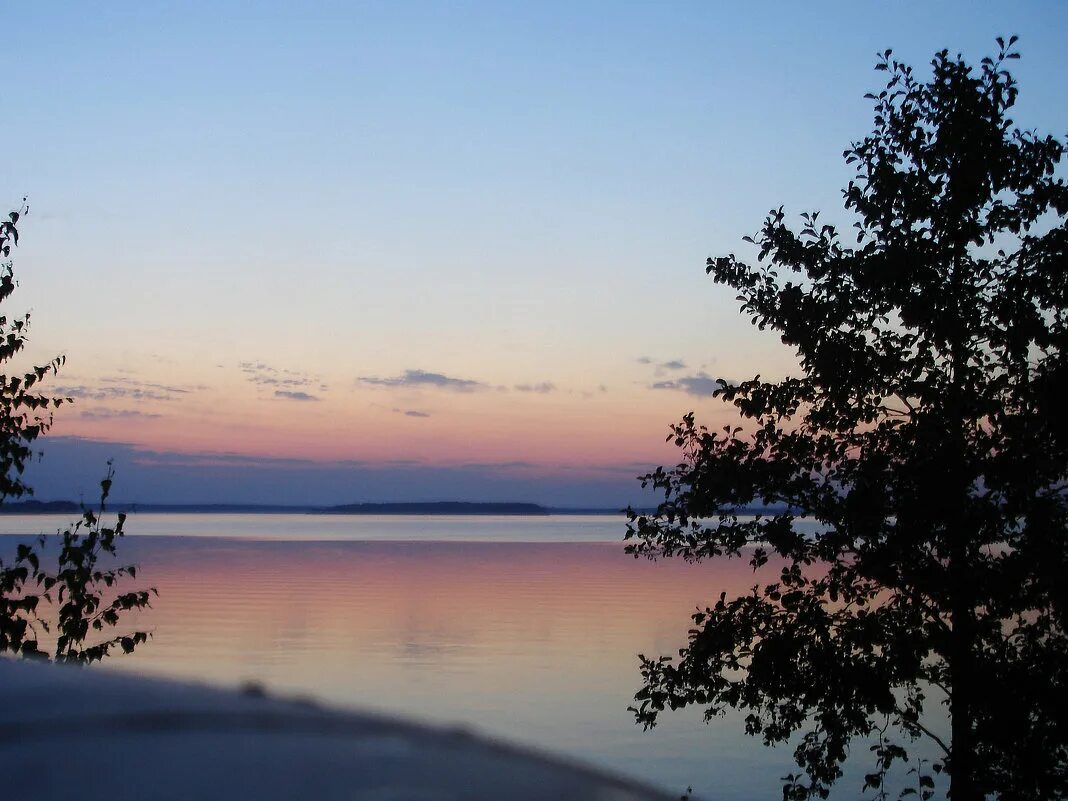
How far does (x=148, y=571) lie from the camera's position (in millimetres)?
71312

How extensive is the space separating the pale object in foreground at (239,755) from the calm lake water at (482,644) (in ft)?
0.20

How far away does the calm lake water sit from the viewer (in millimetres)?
25781

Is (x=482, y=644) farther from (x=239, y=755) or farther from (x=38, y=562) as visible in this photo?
(x=239, y=755)

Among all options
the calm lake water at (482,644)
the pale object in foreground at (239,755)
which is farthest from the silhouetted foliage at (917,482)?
the pale object in foreground at (239,755)

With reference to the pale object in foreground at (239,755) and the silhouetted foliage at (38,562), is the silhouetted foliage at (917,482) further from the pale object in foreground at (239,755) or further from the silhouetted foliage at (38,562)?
the pale object in foreground at (239,755)

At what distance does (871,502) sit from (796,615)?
5.43 feet

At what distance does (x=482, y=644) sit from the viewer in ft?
133

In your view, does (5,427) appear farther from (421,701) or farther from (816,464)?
(421,701)

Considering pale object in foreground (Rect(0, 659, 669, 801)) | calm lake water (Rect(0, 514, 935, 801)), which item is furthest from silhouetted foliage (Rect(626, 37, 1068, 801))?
pale object in foreground (Rect(0, 659, 669, 801))

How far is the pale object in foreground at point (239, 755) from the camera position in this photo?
3.27ft

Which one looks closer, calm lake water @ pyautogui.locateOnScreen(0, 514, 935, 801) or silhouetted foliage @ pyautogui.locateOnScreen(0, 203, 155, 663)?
silhouetted foliage @ pyautogui.locateOnScreen(0, 203, 155, 663)

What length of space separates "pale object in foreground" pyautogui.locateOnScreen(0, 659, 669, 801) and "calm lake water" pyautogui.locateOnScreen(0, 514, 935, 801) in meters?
0.06

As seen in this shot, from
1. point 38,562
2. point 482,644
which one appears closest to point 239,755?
point 38,562

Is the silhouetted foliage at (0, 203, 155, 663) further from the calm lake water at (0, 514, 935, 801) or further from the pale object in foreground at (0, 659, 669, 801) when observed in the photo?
the pale object in foreground at (0, 659, 669, 801)
